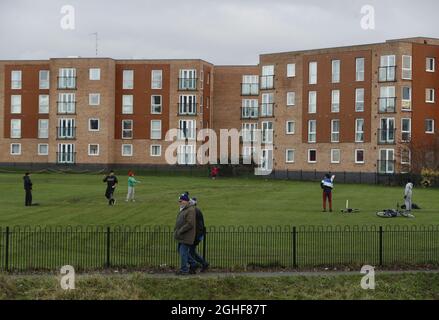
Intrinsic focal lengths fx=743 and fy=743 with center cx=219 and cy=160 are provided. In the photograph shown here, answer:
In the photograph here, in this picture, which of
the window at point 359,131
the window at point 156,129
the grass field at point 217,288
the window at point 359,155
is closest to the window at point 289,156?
the window at point 359,155

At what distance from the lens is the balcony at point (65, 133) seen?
8094 cm

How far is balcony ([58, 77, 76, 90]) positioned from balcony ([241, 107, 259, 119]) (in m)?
19.9

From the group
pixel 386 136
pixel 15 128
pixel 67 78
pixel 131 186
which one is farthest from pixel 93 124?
pixel 131 186

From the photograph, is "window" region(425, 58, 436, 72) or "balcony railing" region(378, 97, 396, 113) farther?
"window" region(425, 58, 436, 72)

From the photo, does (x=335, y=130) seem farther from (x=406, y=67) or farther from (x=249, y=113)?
(x=249, y=113)

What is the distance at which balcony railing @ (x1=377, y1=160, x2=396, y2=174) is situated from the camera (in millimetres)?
66500

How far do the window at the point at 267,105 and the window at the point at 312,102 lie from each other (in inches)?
188

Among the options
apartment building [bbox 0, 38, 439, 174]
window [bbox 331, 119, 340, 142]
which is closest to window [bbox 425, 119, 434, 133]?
apartment building [bbox 0, 38, 439, 174]

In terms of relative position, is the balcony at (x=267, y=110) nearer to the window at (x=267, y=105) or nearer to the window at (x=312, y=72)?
the window at (x=267, y=105)

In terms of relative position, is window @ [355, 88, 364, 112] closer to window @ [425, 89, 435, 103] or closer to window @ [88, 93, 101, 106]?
window @ [425, 89, 435, 103]

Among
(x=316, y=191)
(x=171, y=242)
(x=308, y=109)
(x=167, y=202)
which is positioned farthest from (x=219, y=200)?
(x=308, y=109)

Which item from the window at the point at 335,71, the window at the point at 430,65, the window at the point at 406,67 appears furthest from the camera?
the window at the point at 335,71

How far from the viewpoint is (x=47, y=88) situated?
84125 millimetres

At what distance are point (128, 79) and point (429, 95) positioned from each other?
32754mm
